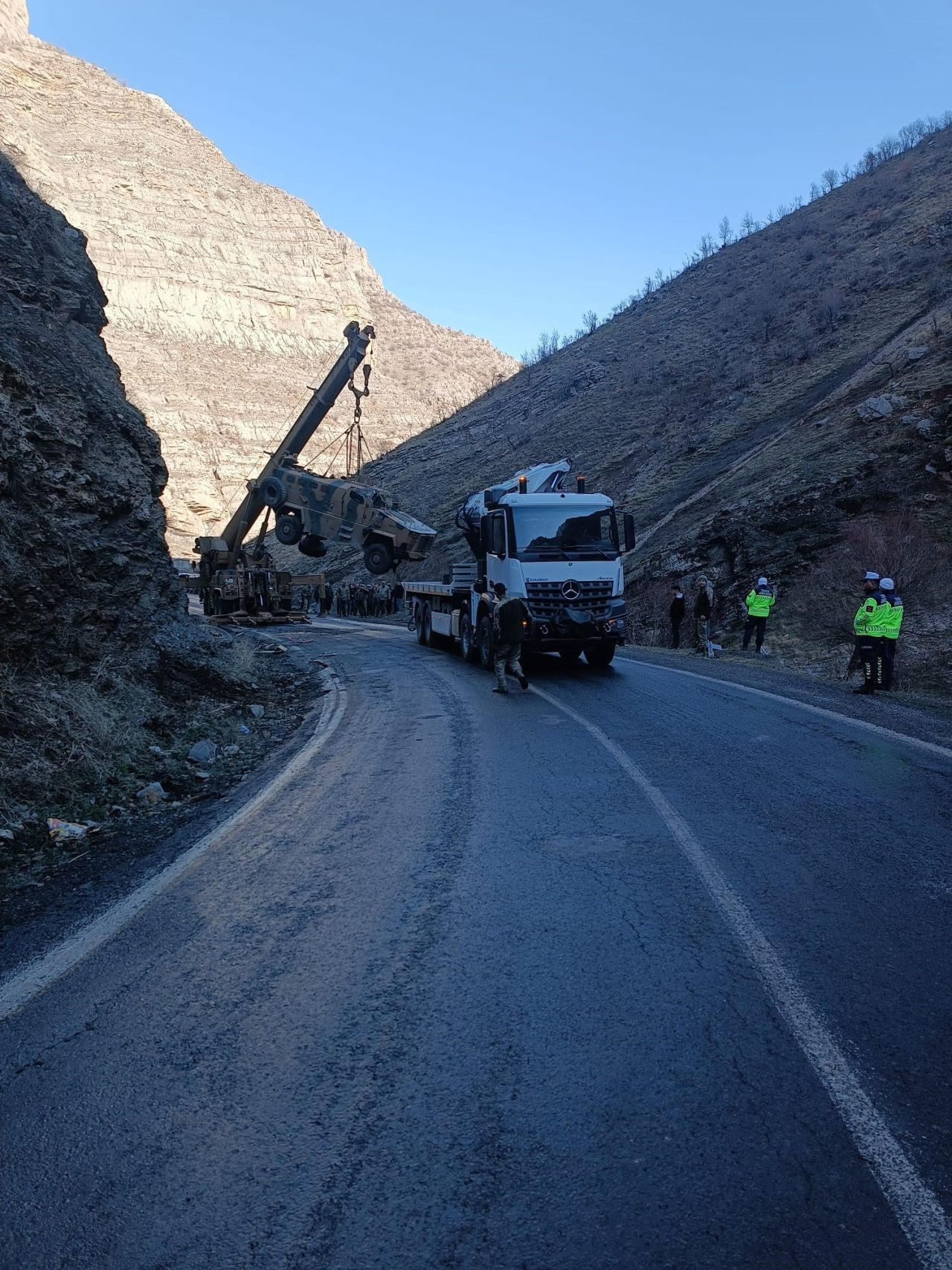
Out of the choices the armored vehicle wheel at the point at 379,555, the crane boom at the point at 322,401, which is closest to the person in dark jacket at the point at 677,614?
the armored vehicle wheel at the point at 379,555

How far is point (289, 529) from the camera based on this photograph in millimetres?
25141

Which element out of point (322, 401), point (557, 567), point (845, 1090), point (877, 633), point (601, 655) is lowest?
point (845, 1090)

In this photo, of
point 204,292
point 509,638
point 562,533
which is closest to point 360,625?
point 562,533

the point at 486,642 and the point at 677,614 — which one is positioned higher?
the point at 677,614

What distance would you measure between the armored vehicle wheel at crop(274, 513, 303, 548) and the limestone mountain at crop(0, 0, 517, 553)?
4338 cm

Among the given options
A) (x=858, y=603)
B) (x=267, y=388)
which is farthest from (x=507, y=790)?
(x=267, y=388)

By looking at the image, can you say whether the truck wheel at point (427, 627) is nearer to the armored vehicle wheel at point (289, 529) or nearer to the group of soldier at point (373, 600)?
the armored vehicle wheel at point (289, 529)

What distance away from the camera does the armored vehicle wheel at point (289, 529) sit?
2505 cm

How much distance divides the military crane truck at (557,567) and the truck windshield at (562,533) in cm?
1

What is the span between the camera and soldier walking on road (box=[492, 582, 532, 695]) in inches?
488

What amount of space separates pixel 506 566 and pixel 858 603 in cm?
820

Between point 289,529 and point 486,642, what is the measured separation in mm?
11559

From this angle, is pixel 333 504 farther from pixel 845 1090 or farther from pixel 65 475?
pixel 845 1090

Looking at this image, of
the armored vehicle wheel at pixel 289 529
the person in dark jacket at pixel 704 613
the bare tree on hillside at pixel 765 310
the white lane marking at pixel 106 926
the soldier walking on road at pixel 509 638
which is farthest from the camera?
the bare tree on hillside at pixel 765 310
